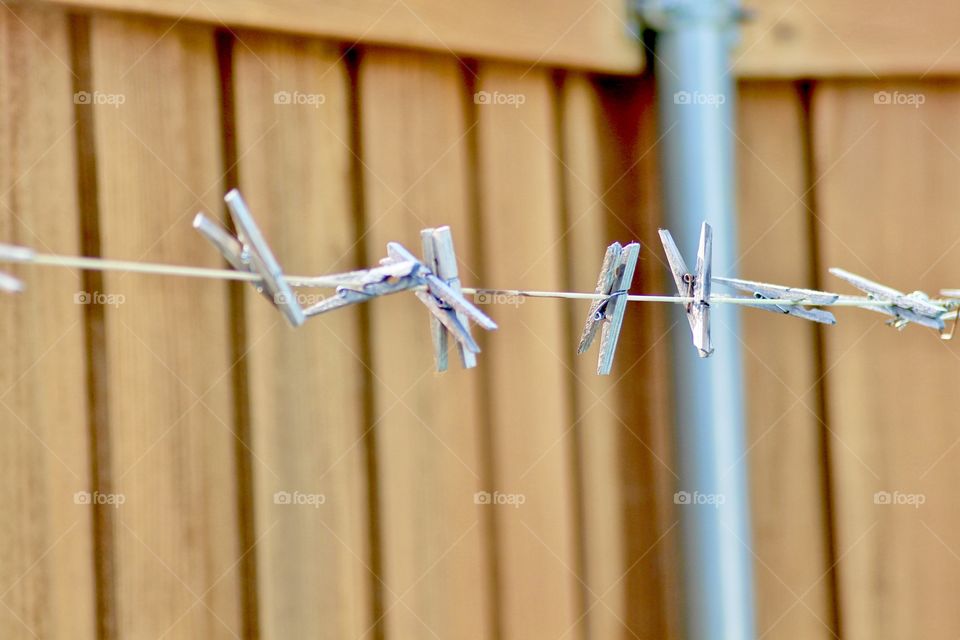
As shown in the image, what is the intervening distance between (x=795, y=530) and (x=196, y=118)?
848 mm

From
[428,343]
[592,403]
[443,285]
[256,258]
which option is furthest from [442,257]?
[592,403]

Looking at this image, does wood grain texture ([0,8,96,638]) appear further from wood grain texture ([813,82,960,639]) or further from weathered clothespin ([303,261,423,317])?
wood grain texture ([813,82,960,639])

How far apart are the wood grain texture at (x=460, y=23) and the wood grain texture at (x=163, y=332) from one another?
3 centimetres

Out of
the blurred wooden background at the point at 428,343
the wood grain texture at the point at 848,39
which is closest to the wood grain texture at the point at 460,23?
the blurred wooden background at the point at 428,343

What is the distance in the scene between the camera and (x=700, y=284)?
65 centimetres

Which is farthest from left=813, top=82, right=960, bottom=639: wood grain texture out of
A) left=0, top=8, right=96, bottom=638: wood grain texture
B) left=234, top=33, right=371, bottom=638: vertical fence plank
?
left=0, top=8, right=96, bottom=638: wood grain texture

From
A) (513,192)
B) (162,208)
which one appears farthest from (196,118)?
(513,192)

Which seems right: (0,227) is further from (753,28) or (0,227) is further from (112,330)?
(753,28)

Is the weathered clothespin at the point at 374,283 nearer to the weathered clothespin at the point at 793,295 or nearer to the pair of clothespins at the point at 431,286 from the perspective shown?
the pair of clothespins at the point at 431,286

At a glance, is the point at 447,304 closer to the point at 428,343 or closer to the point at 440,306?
the point at 440,306

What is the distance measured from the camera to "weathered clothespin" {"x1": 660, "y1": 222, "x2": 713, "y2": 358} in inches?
25.3

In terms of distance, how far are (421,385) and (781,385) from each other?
0.45 meters

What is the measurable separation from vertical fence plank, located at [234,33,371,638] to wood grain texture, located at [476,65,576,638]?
0.16m

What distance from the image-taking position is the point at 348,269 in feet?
3.06
